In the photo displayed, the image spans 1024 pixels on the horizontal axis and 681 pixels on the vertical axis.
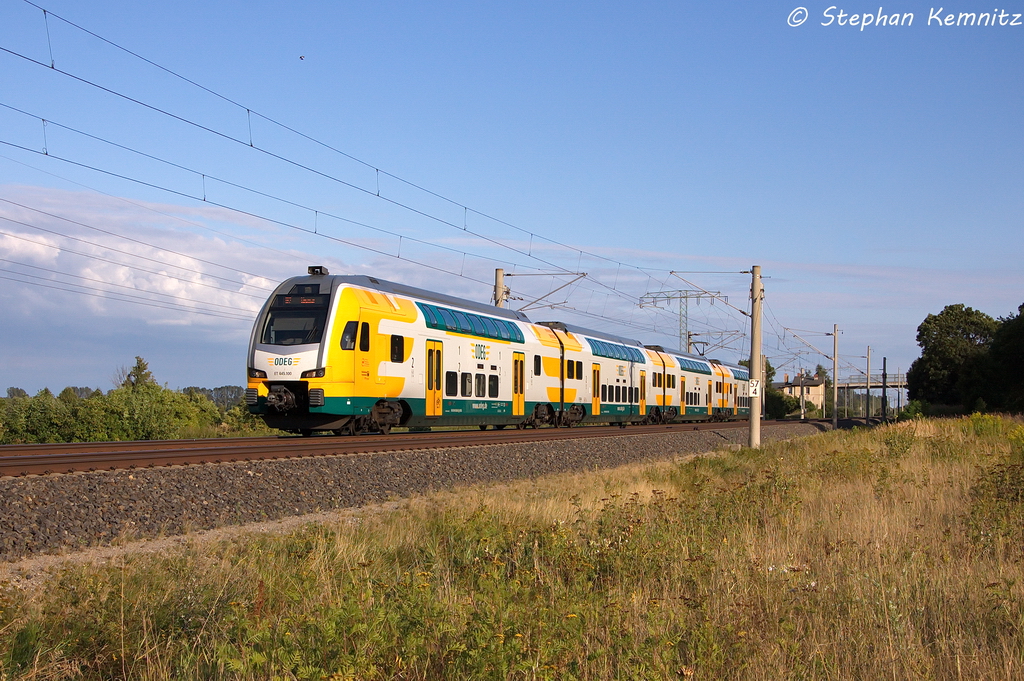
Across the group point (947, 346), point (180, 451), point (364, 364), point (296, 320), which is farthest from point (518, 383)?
point (947, 346)

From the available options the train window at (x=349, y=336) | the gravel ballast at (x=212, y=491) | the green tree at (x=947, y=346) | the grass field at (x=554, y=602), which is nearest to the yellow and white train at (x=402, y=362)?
the train window at (x=349, y=336)

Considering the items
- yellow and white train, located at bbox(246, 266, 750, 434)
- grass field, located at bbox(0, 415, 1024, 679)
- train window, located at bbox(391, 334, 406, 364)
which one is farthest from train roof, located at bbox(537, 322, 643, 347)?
grass field, located at bbox(0, 415, 1024, 679)

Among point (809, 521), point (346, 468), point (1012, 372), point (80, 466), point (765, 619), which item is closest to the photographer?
point (765, 619)

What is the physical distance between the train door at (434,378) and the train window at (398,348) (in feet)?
4.17

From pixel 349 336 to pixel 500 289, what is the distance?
15.3 metres

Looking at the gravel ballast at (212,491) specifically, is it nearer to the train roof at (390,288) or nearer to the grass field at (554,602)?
the grass field at (554,602)

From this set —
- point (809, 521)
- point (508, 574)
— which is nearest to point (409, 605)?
point (508, 574)

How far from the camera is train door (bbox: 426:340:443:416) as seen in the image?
76.6 ft

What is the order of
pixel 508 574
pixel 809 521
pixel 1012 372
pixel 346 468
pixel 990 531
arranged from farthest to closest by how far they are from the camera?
1. pixel 1012 372
2. pixel 346 468
3. pixel 809 521
4. pixel 990 531
5. pixel 508 574

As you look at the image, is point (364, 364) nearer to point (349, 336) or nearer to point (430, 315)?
point (349, 336)

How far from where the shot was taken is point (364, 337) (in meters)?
20.6

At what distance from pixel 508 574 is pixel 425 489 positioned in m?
6.90

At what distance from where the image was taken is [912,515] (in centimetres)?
1135

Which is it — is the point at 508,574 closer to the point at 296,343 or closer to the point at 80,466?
the point at 80,466
